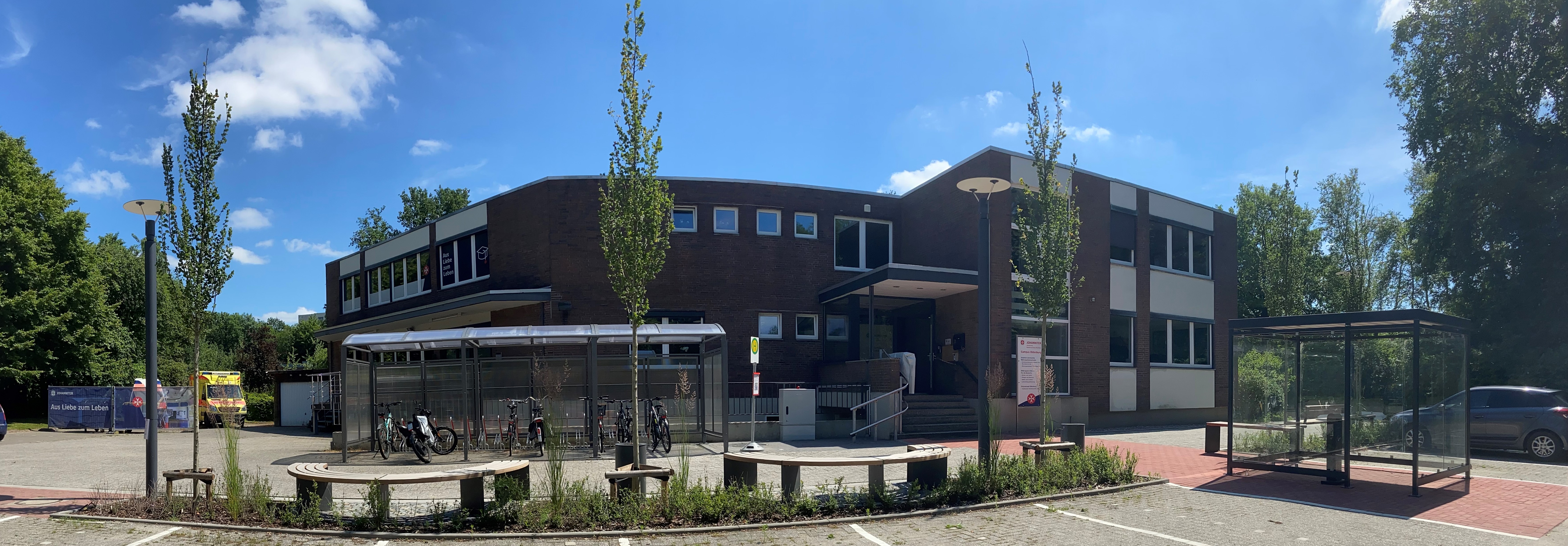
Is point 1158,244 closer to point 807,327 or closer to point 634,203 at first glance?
point 807,327

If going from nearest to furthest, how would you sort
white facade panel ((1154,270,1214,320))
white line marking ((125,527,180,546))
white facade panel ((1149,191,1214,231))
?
white line marking ((125,527,180,546))
white facade panel ((1154,270,1214,320))
white facade panel ((1149,191,1214,231))

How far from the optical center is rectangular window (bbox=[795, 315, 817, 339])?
22734 mm

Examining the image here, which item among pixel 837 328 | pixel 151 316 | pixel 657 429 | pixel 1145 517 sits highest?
pixel 151 316

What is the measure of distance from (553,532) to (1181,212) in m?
22.3

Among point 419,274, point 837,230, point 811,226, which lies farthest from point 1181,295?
point 419,274

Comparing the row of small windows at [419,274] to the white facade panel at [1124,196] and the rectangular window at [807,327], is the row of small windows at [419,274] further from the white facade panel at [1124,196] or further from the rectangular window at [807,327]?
the white facade panel at [1124,196]

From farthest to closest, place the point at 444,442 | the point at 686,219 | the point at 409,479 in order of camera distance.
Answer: the point at 686,219
the point at 444,442
the point at 409,479

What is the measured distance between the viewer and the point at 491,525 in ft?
26.8

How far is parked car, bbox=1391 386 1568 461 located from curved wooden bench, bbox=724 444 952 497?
9943 millimetres

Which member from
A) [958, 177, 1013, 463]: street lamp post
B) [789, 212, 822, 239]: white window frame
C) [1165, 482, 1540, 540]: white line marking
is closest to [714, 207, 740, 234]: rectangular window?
[789, 212, 822, 239]: white window frame

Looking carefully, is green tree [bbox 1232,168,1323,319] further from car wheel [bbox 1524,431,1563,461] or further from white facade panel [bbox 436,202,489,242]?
white facade panel [bbox 436,202,489,242]

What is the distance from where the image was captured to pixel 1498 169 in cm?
2283

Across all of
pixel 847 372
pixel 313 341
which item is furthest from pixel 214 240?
pixel 313 341

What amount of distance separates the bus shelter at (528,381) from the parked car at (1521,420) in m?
13.1
